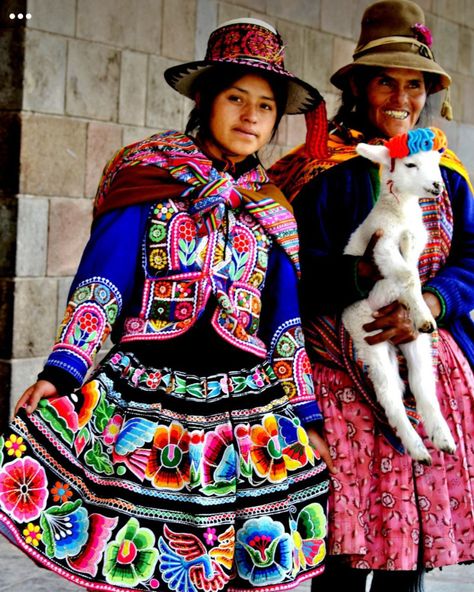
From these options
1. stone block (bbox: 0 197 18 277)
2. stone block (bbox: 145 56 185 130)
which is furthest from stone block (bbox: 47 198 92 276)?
stone block (bbox: 145 56 185 130)

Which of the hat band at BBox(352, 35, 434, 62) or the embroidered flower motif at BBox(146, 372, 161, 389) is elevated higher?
the hat band at BBox(352, 35, 434, 62)

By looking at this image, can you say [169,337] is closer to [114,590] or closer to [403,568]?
[114,590]

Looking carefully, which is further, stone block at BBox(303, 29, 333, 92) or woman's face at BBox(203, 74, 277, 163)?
stone block at BBox(303, 29, 333, 92)

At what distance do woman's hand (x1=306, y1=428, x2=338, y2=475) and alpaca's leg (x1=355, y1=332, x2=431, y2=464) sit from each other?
194 mm

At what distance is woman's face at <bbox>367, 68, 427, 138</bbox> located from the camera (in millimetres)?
3090

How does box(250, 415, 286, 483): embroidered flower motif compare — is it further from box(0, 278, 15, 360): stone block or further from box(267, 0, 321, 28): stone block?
box(267, 0, 321, 28): stone block

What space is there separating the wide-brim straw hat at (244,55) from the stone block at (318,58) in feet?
12.3

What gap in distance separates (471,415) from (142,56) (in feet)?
10.1

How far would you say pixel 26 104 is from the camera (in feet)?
15.9

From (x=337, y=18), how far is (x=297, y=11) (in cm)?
49

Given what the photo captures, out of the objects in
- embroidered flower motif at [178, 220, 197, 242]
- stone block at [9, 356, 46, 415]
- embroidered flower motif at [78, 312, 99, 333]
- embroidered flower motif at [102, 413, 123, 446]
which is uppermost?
embroidered flower motif at [178, 220, 197, 242]

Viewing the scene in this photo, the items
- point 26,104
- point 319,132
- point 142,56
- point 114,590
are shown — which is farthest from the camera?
point 142,56

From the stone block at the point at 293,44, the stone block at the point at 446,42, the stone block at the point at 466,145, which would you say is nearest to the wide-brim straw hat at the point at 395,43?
the stone block at the point at 293,44

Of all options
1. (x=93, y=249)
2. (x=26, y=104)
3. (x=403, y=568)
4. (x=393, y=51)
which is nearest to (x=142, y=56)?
(x=26, y=104)
